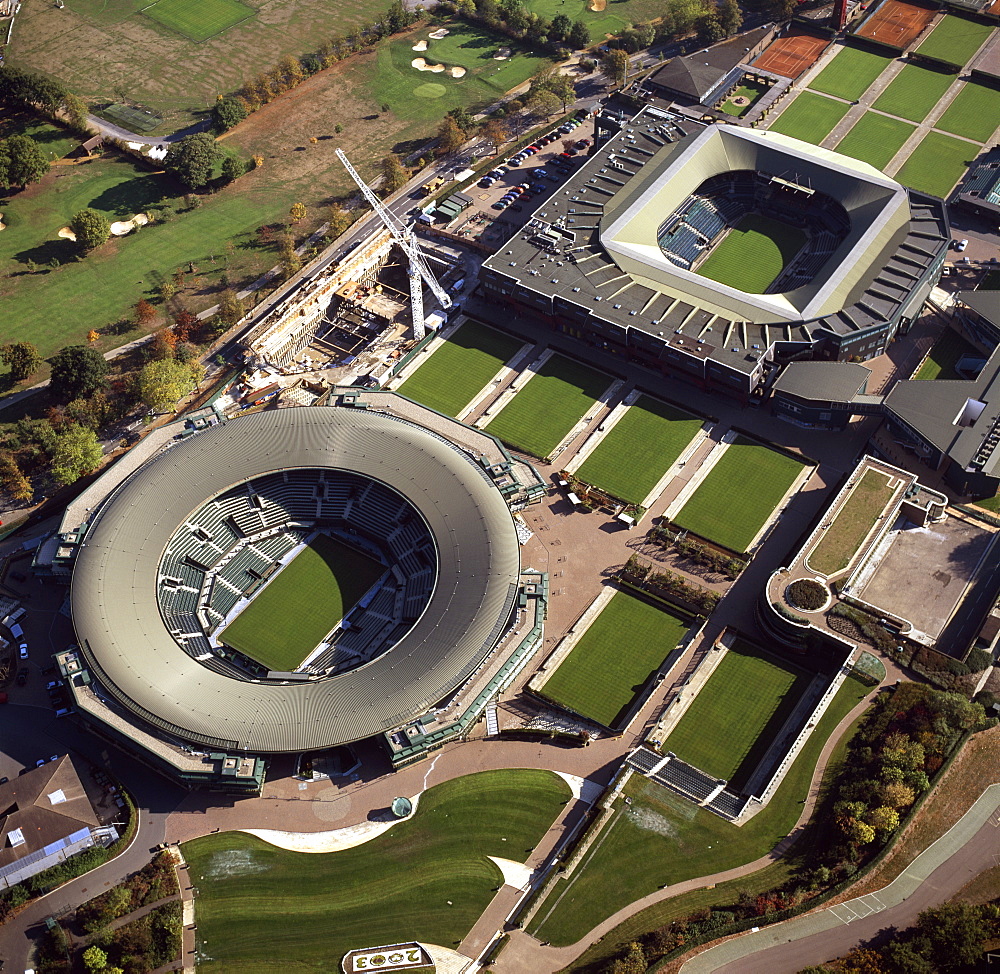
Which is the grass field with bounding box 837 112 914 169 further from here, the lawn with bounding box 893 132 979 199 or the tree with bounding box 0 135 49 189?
the tree with bounding box 0 135 49 189

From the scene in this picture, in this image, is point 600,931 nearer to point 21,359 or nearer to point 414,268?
point 414,268

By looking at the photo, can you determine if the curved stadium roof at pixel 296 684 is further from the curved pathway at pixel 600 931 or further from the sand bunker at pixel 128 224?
the sand bunker at pixel 128 224

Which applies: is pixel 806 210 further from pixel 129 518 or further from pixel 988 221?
pixel 129 518

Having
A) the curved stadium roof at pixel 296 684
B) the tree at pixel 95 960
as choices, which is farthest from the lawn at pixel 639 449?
the tree at pixel 95 960

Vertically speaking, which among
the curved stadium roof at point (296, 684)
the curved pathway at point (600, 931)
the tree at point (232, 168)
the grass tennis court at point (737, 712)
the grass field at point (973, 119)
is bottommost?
the curved pathway at point (600, 931)

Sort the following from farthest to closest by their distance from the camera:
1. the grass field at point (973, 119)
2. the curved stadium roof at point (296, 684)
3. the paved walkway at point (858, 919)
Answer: the grass field at point (973, 119) < the curved stadium roof at point (296, 684) < the paved walkway at point (858, 919)

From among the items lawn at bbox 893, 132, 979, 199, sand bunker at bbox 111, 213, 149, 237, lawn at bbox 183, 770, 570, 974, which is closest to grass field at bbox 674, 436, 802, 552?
lawn at bbox 183, 770, 570, 974
